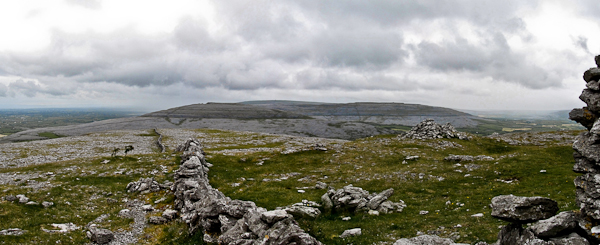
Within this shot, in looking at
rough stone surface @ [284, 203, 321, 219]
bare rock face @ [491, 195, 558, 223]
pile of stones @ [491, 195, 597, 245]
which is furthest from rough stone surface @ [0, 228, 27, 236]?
bare rock face @ [491, 195, 558, 223]

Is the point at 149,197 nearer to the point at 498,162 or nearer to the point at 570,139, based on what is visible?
the point at 498,162

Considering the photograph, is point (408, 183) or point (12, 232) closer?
point (12, 232)

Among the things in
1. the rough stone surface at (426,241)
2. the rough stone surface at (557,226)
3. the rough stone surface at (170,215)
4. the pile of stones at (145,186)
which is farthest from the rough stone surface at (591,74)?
the pile of stones at (145,186)

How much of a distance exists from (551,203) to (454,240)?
19.9 ft

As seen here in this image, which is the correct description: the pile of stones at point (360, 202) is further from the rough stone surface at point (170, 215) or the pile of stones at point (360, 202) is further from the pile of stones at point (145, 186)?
the pile of stones at point (145, 186)

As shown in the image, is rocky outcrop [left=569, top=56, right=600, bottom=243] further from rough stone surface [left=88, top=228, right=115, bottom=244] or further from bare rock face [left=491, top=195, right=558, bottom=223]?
rough stone surface [left=88, top=228, right=115, bottom=244]

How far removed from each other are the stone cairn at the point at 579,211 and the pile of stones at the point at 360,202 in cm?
1218

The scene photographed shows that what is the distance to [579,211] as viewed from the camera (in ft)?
46.3

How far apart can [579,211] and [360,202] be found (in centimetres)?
1603

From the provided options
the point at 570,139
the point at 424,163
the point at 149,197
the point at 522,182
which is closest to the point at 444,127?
the point at 424,163

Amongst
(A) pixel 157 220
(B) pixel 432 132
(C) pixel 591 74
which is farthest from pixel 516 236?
(B) pixel 432 132

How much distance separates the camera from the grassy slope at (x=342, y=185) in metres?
22.3

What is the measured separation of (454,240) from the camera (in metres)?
18.2

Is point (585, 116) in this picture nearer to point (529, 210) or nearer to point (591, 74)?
point (591, 74)
